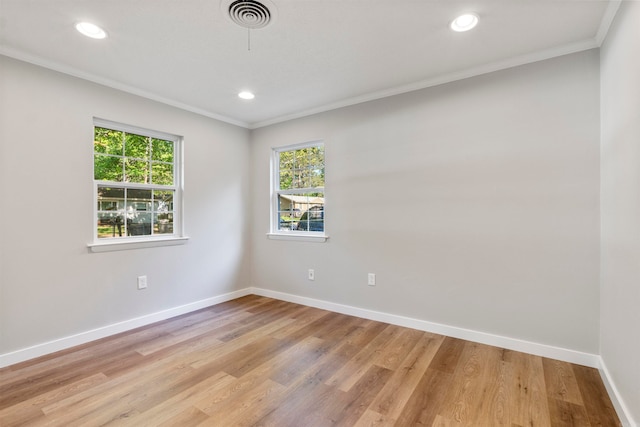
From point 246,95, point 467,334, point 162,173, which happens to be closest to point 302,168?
point 246,95

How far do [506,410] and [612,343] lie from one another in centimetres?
83

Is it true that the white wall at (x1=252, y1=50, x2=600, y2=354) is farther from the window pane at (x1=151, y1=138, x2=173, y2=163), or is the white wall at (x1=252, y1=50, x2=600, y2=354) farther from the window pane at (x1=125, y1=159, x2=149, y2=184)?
the window pane at (x1=125, y1=159, x2=149, y2=184)

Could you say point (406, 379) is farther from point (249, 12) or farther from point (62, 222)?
point (62, 222)

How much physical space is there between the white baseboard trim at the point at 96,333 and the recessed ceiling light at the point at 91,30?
242 cm

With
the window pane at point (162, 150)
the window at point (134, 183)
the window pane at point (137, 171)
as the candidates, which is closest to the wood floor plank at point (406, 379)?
the window at point (134, 183)

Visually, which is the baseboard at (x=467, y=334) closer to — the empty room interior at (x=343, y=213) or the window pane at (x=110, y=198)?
the empty room interior at (x=343, y=213)

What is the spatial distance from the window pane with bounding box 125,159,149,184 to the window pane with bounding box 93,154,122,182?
7 centimetres

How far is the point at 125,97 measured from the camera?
291 cm

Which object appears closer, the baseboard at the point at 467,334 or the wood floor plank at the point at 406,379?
the wood floor plank at the point at 406,379

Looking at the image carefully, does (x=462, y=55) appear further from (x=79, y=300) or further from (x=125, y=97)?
(x=79, y=300)

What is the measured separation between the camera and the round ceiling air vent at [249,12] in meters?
1.76

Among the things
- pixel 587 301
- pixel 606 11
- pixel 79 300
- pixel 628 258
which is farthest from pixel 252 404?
pixel 606 11

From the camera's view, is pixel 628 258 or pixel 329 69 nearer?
pixel 628 258

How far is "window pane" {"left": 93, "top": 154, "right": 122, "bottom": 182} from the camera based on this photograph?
2787 millimetres
